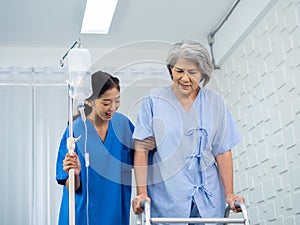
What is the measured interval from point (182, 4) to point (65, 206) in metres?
1.78

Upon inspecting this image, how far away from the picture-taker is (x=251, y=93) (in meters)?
3.68

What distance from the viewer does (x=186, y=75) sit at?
222cm

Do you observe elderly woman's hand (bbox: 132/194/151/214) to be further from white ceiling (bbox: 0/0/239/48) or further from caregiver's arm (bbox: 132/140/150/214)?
white ceiling (bbox: 0/0/239/48)

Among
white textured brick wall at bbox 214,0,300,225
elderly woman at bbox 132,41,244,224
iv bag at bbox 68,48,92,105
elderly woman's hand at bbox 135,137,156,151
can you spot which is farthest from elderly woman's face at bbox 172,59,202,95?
white textured brick wall at bbox 214,0,300,225

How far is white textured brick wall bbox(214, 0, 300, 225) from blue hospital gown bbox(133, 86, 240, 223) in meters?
0.88

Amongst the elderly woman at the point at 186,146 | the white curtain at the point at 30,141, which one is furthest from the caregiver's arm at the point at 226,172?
the white curtain at the point at 30,141

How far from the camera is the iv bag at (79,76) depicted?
2273 millimetres

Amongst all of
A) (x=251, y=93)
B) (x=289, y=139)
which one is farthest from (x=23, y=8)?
(x=289, y=139)

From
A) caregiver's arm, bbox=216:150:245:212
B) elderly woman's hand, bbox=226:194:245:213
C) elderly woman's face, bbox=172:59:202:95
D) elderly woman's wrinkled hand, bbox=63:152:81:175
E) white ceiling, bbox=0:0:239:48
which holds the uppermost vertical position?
white ceiling, bbox=0:0:239:48

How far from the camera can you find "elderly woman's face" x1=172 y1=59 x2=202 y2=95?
87.4 inches

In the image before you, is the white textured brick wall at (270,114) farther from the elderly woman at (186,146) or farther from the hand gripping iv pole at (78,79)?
the hand gripping iv pole at (78,79)

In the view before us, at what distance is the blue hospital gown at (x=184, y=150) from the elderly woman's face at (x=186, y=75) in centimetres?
6

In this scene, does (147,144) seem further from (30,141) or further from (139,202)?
(30,141)

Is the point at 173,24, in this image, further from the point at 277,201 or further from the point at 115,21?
the point at 277,201
